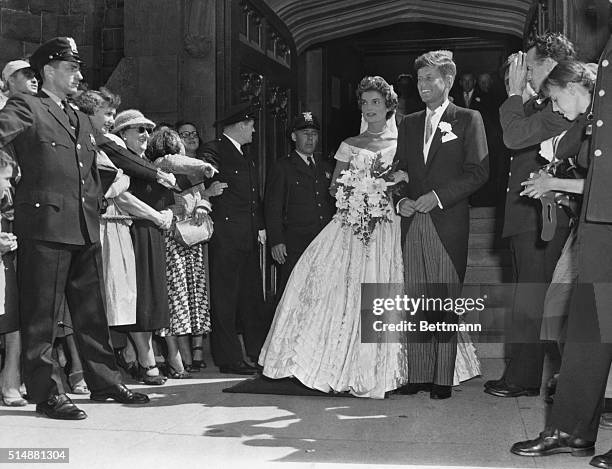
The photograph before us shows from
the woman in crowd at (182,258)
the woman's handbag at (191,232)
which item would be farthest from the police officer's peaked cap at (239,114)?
the woman's handbag at (191,232)

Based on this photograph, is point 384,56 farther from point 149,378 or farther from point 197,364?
point 149,378

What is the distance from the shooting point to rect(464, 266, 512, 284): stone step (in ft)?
27.4

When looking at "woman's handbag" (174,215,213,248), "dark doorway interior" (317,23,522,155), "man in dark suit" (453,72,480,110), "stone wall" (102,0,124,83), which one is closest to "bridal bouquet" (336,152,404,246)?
"woman's handbag" (174,215,213,248)

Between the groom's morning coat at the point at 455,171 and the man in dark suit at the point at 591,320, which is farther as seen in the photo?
the groom's morning coat at the point at 455,171

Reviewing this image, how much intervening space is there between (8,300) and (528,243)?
2862 mm

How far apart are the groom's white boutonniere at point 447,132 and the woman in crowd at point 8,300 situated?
2.36m

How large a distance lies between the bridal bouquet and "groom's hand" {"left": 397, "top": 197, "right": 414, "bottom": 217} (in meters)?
0.13

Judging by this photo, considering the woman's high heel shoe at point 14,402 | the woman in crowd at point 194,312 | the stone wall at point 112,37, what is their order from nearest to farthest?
the woman's high heel shoe at point 14,402 < the woman in crowd at point 194,312 < the stone wall at point 112,37

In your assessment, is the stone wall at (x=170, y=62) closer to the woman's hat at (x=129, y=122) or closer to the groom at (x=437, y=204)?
the woman's hat at (x=129, y=122)

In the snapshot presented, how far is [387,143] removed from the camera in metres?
5.91

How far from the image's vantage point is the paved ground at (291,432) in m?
3.85

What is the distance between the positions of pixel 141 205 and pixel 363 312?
58.9 inches

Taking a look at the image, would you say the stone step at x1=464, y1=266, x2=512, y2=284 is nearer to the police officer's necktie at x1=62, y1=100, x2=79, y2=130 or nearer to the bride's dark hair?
the bride's dark hair

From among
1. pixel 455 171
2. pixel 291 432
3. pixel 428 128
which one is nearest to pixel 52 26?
pixel 428 128
